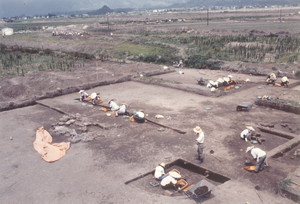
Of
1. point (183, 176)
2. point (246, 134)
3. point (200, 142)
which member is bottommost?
point (183, 176)

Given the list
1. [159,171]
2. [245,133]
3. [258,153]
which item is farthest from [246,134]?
[159,171]

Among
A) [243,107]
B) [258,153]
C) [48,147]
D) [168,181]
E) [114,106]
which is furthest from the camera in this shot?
[114,106]

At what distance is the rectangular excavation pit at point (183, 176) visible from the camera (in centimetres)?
902

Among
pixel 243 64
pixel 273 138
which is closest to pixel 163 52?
pixel 243 64

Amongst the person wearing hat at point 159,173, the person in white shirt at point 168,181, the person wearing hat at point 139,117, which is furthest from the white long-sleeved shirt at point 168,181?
the person wearing hat at point 139,117

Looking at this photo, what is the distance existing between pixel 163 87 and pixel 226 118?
6.75 meters

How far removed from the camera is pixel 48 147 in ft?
37.5

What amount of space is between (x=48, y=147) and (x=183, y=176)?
16.9 feet

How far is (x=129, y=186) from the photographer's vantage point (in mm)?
8953

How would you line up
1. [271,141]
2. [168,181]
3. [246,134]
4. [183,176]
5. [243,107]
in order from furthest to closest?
1. [243,107]
2. [271,141]
3. [246,134]
4. [183,176]
5. [168,181]

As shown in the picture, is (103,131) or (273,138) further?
(103,131)

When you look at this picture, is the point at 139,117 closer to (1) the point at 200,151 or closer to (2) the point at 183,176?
(1) the point at 200,151

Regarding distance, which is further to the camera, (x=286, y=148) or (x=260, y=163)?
(x=286, y=148)

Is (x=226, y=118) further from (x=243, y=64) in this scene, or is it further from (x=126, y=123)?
(x=243, y=64)
